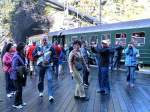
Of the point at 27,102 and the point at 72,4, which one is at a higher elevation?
the point at 72,4

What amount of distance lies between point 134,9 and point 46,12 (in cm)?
1449

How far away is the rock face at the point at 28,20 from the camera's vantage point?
58.2 meters

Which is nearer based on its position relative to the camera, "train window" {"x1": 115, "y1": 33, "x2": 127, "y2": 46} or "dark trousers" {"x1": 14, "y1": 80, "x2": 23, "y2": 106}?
"dark trousers" {"x1": 14, "y1": 80, "x2": 23, "y2": 106}

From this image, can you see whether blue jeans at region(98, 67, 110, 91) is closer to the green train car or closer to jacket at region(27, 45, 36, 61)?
jacket at region(27, 45, 36, 61)

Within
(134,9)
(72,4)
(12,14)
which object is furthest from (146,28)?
(72,4)

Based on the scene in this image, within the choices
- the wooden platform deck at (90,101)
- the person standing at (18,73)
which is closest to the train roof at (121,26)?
the wooden platform deck at (90,101)

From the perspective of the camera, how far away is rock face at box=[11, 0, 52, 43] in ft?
191

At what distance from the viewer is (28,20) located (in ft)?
195

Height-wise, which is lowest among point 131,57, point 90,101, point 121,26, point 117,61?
point 90,101

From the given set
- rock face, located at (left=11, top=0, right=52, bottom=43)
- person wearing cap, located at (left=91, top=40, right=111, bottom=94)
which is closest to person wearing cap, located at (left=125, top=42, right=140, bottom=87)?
person wearing cap, located at (left=91, top=40, right=111, bottom=94)

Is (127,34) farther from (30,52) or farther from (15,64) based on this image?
(15,64)

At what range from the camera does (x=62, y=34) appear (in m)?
43.1

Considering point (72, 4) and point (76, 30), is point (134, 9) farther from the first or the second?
point (76, 30)

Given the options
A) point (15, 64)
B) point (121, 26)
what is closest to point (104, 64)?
point (15, 64)
